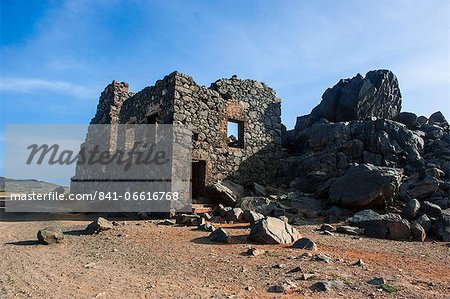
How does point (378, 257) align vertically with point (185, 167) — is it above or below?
below

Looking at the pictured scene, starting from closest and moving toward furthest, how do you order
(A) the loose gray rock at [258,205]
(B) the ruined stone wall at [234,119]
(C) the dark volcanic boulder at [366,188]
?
(C) the dark volcanic boulder at [366,188]
(A) the loose gray rock at [258,205]
(B) the ruined stone wall at [234,119]

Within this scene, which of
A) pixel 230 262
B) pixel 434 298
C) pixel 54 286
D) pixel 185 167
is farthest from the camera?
pixel 185 167

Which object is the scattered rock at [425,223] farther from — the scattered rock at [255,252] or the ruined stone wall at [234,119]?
the ruined stone wall at [234,119]

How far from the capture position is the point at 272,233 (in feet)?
25.0

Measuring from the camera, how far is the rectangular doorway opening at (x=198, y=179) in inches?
532

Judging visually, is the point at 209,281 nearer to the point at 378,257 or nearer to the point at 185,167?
the point at 378,257

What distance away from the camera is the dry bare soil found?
450 centimetres

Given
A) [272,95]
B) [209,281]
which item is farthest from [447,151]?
[209,281]

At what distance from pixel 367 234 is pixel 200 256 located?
5.04 metres

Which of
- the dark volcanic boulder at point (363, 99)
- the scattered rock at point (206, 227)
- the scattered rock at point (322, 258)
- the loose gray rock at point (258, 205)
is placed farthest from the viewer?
the dark volcanic boulder at point (363, 99)

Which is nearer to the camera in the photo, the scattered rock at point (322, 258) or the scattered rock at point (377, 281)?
the scattered rock at point (377, 281)

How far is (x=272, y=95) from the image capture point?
1662 cm

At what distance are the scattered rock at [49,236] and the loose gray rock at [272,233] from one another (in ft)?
14.7

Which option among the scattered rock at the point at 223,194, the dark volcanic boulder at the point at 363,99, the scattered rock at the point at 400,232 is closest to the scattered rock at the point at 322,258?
the scattered rock at the point at 400,232
